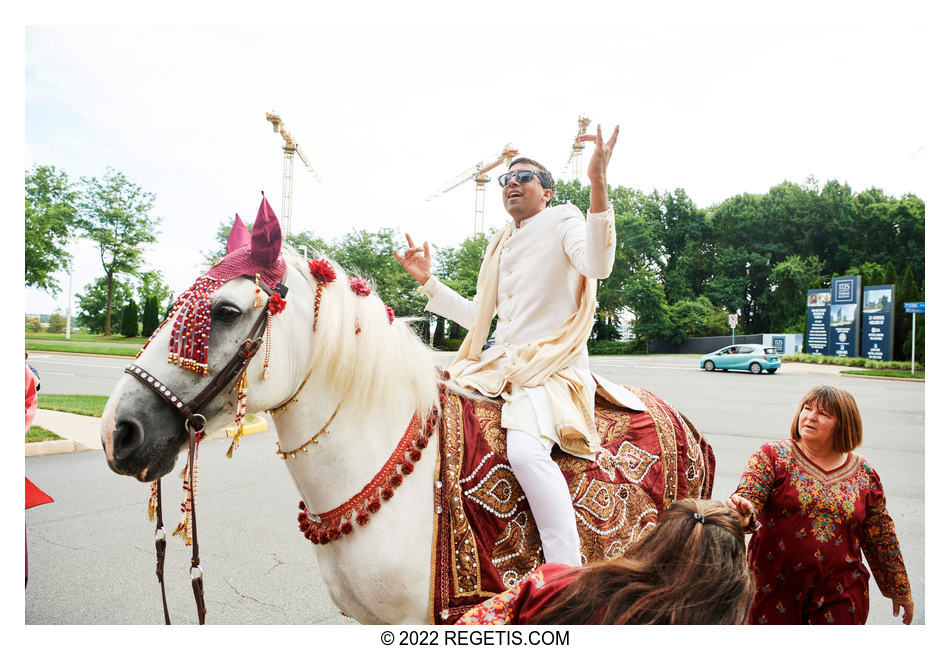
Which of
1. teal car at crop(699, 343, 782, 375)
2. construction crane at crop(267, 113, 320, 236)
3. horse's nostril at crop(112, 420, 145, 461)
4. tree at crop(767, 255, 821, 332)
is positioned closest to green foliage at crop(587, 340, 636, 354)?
tree at crop(767, 255, 821, 332)

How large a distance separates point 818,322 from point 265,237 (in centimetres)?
2480

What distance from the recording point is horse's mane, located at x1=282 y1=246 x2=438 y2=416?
157 cm

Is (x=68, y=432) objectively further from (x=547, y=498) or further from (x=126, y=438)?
(x=547, y=498)

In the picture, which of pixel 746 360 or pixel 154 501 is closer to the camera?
pixel 154 501

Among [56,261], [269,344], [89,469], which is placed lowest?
[89,469]

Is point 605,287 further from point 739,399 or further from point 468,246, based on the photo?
point 739,399

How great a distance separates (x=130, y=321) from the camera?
8023 millimetres

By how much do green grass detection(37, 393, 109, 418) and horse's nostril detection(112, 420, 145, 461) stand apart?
25.3 ft

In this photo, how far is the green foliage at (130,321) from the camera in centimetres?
784

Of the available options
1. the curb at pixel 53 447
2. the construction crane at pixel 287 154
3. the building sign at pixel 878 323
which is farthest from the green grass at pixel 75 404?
the building sign at pixel 878 323

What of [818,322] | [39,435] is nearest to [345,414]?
[39,435]

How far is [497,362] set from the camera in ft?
6.61

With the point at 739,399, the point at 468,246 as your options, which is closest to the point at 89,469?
the point at 739,399

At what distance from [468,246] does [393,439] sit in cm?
1616
